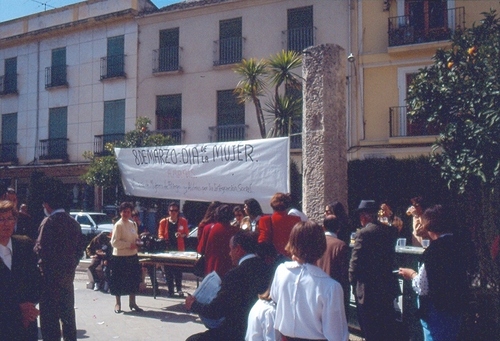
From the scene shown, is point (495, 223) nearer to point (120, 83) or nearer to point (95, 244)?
point (95, 244)

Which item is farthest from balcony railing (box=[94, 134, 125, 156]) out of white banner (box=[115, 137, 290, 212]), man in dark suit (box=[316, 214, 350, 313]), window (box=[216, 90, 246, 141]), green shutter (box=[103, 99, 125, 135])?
man in dark suit (box=[316, 214, 350, 313])

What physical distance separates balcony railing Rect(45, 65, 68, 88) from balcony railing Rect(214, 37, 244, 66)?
311 inches

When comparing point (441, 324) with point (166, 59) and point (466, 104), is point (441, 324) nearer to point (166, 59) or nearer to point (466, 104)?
point (466, 104)

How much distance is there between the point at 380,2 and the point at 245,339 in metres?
17.7

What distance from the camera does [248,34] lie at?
70.4 ft

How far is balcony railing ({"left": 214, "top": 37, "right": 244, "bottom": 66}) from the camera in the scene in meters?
21.6

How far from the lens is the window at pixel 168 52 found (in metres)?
22.9

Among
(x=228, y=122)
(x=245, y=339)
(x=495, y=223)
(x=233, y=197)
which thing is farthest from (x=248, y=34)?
(x=245, y=339)

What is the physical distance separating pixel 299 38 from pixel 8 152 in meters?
15.9

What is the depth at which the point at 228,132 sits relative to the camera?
21.6m

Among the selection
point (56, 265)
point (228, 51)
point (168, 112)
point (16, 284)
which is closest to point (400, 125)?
point (228, 51)

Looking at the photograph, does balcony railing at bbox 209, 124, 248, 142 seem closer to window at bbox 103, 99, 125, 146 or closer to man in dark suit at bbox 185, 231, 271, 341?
window at bbox 103, 99, 125, 146

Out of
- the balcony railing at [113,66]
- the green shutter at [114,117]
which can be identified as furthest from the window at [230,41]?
the green shutter at [114,117]

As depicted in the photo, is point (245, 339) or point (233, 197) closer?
point (245, 339)
